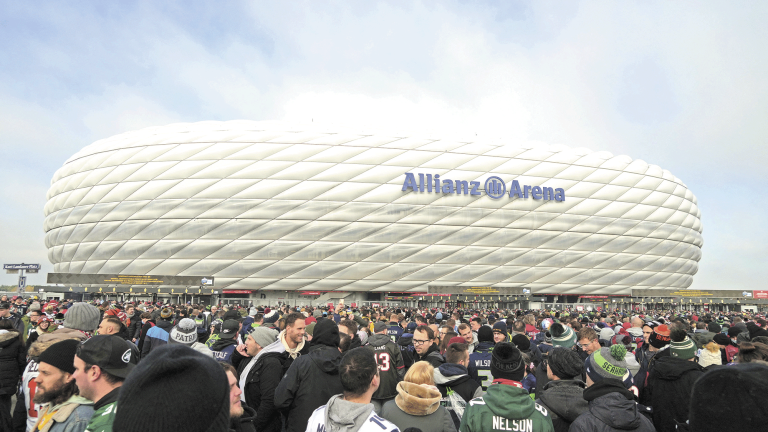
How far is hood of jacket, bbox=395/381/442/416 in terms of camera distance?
371cm

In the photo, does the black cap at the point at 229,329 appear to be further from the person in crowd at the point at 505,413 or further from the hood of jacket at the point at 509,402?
the hood of jacket at the point at 509,402

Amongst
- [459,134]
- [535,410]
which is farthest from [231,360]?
[459,134]

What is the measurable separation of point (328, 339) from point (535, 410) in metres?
2.25

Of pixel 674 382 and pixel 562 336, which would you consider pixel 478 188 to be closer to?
pixel 562 336

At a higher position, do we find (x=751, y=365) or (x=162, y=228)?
(x=162, y=228)

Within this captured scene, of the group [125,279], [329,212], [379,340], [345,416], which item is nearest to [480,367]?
[379,340]

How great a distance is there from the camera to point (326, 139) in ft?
152

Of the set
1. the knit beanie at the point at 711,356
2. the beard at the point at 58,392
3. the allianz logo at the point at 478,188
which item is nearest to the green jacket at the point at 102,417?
the beard at the point at 58,392

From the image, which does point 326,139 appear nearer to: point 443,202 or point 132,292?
point 443,202

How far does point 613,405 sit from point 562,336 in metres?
4.39

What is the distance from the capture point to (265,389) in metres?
4.95

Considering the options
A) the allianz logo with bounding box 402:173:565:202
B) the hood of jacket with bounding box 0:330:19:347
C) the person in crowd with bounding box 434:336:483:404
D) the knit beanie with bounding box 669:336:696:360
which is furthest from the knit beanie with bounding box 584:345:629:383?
the allianz logo with bounding box 402:173:565:202

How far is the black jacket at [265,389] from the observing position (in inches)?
187

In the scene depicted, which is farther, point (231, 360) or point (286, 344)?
point (231, 360)
